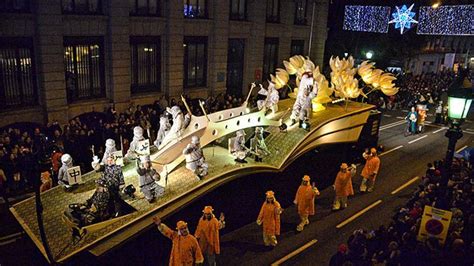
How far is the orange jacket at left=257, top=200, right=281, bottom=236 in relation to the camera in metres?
12.1

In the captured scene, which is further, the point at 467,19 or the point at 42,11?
the point at 467,19

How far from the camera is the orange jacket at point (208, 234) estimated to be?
10.7 meters

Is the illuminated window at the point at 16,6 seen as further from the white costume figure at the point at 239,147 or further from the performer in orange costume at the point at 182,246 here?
the performer in orange costume at the point at 182,246

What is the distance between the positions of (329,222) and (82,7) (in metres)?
15.2

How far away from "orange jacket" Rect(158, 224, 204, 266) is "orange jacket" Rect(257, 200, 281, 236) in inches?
105

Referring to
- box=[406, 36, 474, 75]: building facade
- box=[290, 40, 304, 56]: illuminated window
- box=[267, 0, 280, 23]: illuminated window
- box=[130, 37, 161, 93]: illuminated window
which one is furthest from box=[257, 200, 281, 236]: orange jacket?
box=[406, 36, 474, 75]: building facade

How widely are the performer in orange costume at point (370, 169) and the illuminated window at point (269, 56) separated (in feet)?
52.9

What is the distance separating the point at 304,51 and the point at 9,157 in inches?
999

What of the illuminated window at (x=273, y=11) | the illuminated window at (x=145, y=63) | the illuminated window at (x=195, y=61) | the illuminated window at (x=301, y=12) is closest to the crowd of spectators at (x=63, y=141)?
the illuminated window at (x=145, y=63)

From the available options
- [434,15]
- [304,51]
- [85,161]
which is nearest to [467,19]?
[434,15]

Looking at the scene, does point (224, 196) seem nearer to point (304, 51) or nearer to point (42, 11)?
point (42, 11)

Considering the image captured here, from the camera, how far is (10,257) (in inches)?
444

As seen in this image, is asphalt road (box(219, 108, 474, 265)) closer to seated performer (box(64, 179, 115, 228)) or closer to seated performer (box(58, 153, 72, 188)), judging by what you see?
seated performer (box(64, 179, 115, 228))

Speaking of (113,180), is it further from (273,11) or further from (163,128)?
(273,11)
